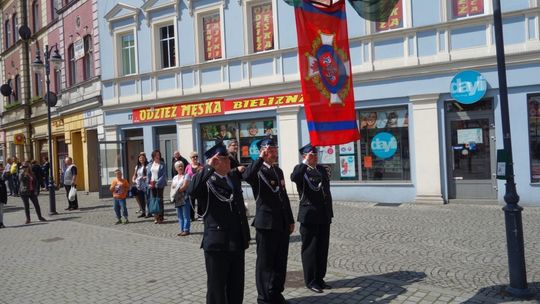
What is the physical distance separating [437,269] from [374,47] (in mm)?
8268

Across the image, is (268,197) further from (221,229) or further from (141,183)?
(141,183)

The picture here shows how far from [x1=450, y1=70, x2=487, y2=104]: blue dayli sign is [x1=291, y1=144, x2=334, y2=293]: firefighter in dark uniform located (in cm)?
752

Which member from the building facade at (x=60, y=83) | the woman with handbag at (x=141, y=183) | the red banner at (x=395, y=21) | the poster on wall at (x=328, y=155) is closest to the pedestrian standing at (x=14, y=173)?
the building facade at (x=60, y=83)

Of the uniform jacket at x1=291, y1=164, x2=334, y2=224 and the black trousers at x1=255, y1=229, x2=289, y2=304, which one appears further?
the uniform jacket at x1=291, y1=164, x2=334, y2=224

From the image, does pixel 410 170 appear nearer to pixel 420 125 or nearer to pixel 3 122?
pixel 420 125

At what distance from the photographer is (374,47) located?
1349cm

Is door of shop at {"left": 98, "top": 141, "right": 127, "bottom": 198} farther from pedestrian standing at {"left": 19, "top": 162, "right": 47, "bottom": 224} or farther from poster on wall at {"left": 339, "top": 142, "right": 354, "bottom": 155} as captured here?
poster on wall at {"left": 339, "top": 142, "right": 354, "bottom": 155}

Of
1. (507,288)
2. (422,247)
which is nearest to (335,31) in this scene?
(507,288)

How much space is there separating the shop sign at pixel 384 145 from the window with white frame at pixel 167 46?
809 cm

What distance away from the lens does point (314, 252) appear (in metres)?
5.87

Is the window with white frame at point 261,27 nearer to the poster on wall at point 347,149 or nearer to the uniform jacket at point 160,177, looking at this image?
the poster on wall at point 347,149

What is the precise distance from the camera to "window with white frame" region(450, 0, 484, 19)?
12.4 metres

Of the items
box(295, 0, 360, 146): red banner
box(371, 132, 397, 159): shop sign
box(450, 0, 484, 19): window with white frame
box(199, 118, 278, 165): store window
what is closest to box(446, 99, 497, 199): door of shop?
box(371, 132, 397, 159): shop sign

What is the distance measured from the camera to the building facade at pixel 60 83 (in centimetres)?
2073
